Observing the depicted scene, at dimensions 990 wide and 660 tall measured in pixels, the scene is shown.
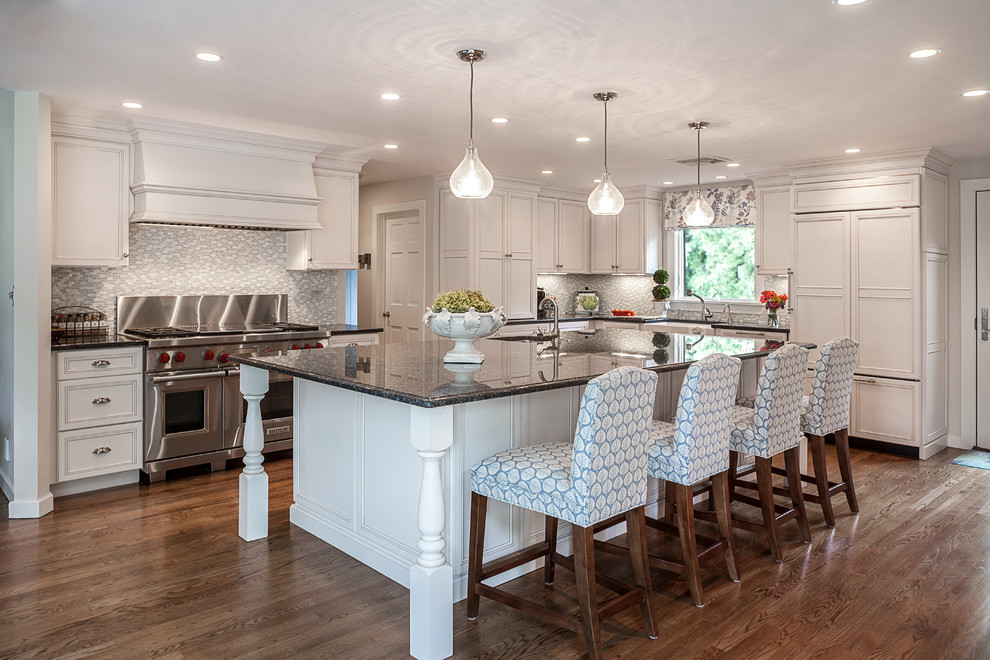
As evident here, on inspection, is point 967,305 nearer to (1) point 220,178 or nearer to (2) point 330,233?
(2) point 330,233

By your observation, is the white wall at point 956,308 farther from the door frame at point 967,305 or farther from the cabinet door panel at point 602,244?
the cabinet door panel at point 602,244

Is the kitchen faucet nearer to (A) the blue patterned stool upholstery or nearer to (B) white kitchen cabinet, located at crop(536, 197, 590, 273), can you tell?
(B) white kitchen cabinet, located at crop(536, 197, 590, 273)

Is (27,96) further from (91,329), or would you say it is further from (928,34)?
(928,34)

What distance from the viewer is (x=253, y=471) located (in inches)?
135

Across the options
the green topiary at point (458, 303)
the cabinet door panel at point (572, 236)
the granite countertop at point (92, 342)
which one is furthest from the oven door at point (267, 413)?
the cabinet door panel at point (572, 236)

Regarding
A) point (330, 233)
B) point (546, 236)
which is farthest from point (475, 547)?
point (546, 236)

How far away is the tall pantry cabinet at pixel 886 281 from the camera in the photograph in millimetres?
5312

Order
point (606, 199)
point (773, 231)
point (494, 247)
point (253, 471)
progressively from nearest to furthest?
point (253, 471) → point (606, 199) → point (773, 231) → point (494, 247)

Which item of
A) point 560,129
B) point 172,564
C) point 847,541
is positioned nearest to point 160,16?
point 172,564

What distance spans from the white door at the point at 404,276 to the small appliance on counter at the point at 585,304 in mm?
2041

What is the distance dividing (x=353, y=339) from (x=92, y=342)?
186 centimetres

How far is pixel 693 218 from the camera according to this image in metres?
4.29

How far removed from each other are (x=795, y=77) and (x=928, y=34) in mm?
666

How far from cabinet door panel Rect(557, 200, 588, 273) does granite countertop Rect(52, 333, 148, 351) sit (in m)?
4.38
